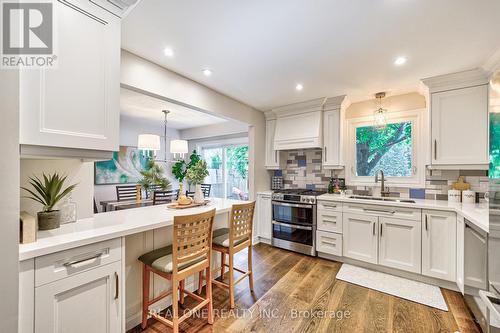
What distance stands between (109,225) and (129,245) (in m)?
0.39

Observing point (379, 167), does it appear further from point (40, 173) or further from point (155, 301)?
point (40, 173)

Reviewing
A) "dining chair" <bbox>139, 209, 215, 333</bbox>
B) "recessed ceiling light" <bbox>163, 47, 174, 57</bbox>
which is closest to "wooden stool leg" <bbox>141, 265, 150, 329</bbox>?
"dining chair" <bbox>139, 209, 215, 333</bbox>

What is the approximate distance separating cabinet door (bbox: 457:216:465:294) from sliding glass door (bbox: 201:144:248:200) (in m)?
3.78

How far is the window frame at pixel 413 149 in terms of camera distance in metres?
2.96

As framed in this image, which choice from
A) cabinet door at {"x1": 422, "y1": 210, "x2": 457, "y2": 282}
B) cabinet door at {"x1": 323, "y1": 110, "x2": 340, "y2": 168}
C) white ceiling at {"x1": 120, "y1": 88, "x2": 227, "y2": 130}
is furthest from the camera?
white ceiling at {"x1": 120, "y1": 88, "x2": 227, "y2": 130}

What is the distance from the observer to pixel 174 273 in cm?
148

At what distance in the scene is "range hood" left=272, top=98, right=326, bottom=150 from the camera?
11.2ft

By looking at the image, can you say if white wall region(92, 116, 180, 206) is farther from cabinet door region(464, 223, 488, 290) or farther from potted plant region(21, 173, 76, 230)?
cabinet door region(464, 223, 488, 290)

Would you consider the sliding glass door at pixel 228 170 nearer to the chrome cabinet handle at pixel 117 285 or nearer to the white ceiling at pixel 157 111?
the white ceiling at pixel 157 111

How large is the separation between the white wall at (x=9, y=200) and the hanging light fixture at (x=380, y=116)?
367 centimetres

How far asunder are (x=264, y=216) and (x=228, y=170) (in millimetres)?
2153

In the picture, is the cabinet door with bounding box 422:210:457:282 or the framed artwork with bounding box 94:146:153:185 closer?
the cabinet door with bounding box 422:210:457:282

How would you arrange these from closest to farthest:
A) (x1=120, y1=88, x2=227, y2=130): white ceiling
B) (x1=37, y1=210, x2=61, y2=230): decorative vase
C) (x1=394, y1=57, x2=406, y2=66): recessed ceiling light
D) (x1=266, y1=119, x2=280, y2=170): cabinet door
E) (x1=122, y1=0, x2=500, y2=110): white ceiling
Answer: (x1=37, y1=210, x2=61, y2=230): decorative vase
(x1=122, y1=0, x2=500, y2=110): white ceiling
(x1=394, y1=57, x2=406, y2=66): recessed ceiling light
(x1=120, y1=88, x2=227, y2=130): white ceiling
(x1=266, y1=119, x2=280, y2=170): cabinet door

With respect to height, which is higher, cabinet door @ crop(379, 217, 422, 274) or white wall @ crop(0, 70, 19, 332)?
white wall @ crop(0, 70, 19, 332)
